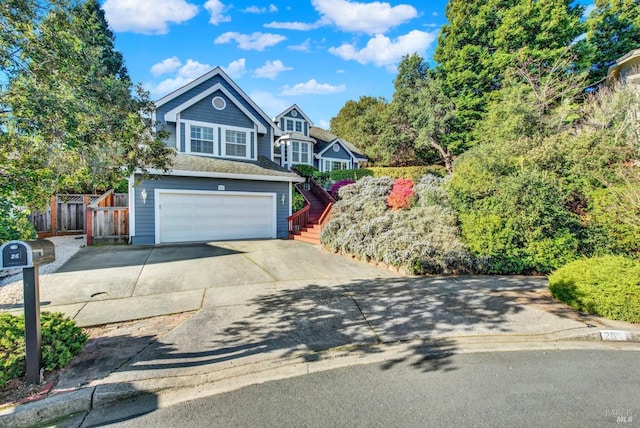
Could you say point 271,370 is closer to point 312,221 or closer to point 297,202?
point 312,221

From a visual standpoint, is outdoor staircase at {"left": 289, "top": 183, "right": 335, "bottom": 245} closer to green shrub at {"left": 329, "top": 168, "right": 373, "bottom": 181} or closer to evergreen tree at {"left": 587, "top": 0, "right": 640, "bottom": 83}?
green shrub at {"left": 329, "top": 168, "right": 373, "bottom": 181}

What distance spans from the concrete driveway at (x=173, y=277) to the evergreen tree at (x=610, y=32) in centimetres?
2359

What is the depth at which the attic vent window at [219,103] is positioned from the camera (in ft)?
42.6

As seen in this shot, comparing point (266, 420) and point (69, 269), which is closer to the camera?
point (266, 420)

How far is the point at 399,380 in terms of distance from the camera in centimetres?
306

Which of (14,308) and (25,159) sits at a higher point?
(25,159)

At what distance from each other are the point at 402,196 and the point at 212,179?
7.57 m

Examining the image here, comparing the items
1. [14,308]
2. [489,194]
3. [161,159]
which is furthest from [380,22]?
[14,308]

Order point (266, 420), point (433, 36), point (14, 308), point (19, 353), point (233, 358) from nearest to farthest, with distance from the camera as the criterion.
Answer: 1. point (266, 420)
2. point (19, 353)
3. point (233, 358)
4. point (14, 308)
5. point (433, 36)

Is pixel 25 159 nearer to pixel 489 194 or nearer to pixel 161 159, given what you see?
pixel 161 159

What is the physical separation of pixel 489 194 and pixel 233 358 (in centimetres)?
759

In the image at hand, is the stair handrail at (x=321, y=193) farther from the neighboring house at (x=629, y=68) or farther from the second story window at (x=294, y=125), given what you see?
the neighboring house at (x=629, y=68)

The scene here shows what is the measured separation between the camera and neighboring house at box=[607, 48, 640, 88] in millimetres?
13816

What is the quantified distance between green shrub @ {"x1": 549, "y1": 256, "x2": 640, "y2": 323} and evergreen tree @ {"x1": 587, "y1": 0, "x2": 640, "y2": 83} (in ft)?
68.7
